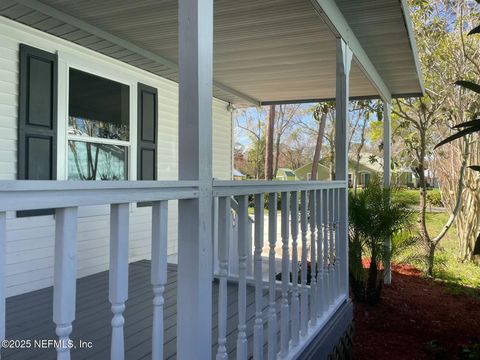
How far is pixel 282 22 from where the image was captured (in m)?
3.39

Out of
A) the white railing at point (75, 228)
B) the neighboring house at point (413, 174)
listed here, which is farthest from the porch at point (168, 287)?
the neighboring house at point (413, 174)

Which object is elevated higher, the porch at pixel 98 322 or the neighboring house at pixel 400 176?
the neighboring house at pixel 400 176

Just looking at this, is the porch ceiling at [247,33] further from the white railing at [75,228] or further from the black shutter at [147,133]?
the white railing at [75,228]

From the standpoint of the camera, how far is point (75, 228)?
3.42 ft

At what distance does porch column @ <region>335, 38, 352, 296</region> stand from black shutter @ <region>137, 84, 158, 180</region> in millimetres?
2509

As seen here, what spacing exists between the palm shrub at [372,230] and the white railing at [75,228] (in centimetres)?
389

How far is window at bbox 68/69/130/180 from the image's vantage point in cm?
407

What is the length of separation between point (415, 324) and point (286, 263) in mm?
3177

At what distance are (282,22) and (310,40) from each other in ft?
1.70

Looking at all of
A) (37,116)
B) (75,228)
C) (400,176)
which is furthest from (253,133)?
(75,228)

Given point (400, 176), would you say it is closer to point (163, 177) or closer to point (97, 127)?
point (163, 177)

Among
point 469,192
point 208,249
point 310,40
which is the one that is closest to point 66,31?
point 310,40

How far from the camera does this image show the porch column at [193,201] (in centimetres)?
148

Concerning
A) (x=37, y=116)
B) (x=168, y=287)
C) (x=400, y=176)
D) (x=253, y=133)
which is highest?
(x=253, y=133)
